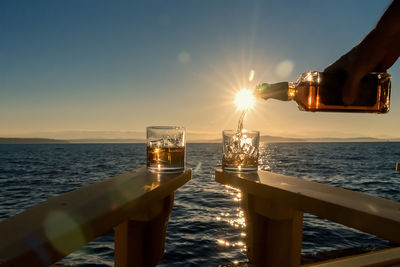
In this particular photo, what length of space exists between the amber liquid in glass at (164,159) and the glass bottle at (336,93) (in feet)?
2.12

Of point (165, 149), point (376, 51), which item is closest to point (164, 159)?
point (165, 149)

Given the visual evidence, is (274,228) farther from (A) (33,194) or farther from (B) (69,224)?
(A) (33,194)

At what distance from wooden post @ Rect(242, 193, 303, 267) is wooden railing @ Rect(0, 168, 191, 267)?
0.42 m

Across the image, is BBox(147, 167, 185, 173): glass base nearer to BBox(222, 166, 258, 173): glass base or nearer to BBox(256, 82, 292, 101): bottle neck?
BBox(222, 166, 258, 173): glass base

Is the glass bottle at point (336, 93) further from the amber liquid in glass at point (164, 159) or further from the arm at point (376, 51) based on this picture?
the amber liquid in glass at point (164, 159)

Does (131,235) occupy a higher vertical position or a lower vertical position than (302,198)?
lower

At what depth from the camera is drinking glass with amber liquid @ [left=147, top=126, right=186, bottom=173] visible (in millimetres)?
1500

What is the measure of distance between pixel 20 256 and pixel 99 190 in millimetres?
508

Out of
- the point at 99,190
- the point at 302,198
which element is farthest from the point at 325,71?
the point at 99,190

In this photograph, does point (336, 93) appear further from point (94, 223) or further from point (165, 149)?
point (94, 223)

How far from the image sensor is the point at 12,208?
10820 millimetres

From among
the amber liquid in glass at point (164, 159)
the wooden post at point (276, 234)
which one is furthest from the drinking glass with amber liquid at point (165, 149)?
the wooden post at point (276, 234)

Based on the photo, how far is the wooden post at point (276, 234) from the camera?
1.38m

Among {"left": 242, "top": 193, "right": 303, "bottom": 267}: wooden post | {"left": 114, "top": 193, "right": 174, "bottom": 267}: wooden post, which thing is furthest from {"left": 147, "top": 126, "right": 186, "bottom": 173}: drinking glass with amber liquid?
{"left": 242, "top": 193, "right": 303, "bottom": 267}: wooden post
